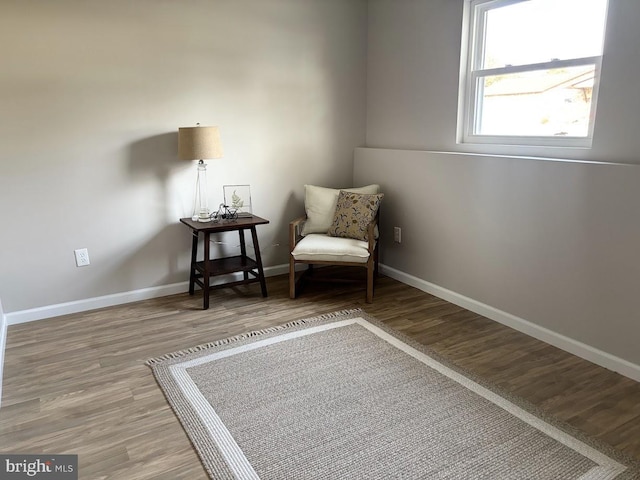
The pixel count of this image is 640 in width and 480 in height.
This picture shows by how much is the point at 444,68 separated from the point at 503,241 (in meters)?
1.35

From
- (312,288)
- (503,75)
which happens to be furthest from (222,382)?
(503,75)

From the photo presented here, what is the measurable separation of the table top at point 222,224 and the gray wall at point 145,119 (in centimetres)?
27

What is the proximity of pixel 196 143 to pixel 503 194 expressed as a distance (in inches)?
82.4

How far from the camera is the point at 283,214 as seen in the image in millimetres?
4051

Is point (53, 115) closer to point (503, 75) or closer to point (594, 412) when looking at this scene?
point (503, 75)

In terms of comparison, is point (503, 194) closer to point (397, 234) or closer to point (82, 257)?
point (397, 234)

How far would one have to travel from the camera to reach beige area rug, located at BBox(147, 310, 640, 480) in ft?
5.86

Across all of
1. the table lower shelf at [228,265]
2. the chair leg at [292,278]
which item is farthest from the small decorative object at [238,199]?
the chair leg at [292,278]

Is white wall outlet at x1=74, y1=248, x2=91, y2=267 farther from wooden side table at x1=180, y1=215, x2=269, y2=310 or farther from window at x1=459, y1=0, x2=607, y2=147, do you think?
window at x1=459, y1=0, x2=607, y2=147

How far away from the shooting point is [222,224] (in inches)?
131

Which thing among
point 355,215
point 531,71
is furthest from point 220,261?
point 531,71

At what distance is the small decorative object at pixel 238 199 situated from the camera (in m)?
3.63

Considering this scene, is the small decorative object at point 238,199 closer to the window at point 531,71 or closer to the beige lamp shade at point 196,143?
the beige lamp shade at point 196,143

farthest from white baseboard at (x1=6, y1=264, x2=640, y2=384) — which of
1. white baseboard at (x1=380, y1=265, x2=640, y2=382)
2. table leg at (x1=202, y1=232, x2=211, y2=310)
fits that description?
table leg at (x1=202, y1=232, x2=211, y2=310)
